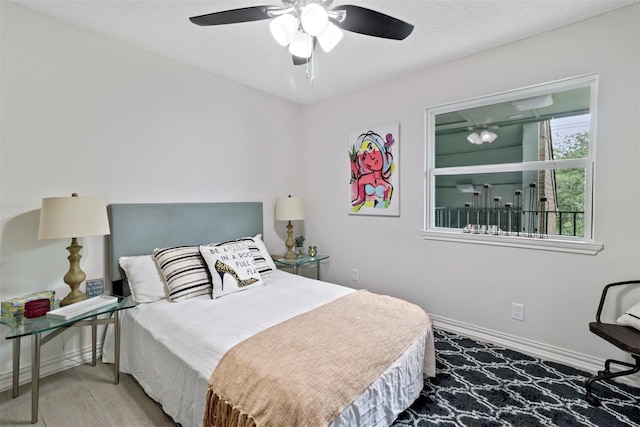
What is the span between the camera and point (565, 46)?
7.16 ft

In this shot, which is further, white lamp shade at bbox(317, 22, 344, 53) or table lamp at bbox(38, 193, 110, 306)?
table lamp at bbox(38, 193, 110, 306)

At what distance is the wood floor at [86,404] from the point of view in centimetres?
167

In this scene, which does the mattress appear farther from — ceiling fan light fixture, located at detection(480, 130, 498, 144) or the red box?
ceiling fan light fixture, located at detection(480, 130, 498, 144)

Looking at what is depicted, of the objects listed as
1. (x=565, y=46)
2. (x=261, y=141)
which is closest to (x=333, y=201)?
(x=261, y=141)

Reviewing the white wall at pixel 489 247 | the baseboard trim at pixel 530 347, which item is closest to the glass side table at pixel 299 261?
the white wall at pixel 489 247

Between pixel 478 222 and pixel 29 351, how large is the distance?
11.6ft

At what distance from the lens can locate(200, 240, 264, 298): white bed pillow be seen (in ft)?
7.52

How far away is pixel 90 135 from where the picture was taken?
7.37 feet

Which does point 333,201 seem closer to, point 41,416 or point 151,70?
point 151,70

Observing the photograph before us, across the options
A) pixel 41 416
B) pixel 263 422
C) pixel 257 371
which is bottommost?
pixel 41 416

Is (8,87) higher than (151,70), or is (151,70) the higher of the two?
(151,70)

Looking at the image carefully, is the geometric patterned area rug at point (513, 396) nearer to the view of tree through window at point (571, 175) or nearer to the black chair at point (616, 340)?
the black chair at point (616, 340)

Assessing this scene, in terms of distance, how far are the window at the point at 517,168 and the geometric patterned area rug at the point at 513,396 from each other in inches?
34.8

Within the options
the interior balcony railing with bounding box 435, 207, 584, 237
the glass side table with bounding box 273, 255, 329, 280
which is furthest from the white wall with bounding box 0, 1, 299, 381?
the interior balcony railing with bounding box 435, 207, 584, 237
